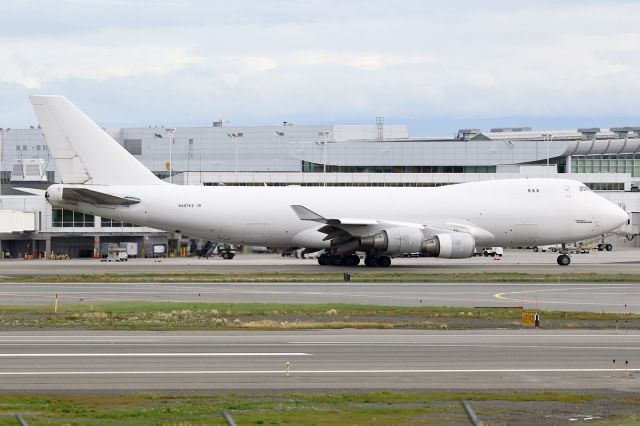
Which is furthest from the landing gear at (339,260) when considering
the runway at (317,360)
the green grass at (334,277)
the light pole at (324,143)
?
the light pole at (324,143)

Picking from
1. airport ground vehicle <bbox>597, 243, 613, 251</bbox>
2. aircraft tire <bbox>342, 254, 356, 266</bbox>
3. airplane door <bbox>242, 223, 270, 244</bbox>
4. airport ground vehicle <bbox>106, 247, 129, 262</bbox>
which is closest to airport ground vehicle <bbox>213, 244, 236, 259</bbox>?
airport ground vehicle <bbox>106, 247, 129, 262</bbox>

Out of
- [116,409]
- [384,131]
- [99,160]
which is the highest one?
[384,131]

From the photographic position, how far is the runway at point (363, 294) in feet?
141

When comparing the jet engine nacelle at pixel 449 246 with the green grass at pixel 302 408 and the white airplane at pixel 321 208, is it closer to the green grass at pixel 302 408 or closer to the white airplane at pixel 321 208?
the white airplane at pixel 321 208

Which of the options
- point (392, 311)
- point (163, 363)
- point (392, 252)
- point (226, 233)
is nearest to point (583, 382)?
point (163, 363)

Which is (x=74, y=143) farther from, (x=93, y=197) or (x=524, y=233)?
(x=524, y=233)

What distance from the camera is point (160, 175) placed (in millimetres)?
140875

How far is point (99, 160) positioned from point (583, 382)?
44.8 m

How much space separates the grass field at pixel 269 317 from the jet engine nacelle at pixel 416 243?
21.4 m

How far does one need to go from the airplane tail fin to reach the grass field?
23214 mm

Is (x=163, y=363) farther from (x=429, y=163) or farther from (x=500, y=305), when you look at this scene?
(x=429, y=163)

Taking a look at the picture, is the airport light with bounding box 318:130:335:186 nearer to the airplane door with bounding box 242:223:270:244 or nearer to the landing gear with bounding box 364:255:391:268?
the landing gear with bounding box 364:255:391:268

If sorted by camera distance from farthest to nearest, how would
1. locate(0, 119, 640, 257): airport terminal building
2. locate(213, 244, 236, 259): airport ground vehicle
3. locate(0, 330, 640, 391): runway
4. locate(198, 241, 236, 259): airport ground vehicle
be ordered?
locate(0, 119, 640, 257): airport terminal building → locate(198, 241, 236, 259): airport ground vehicle → locate(213, 244, 236, 259): airport ground vehicle → locate(0, 330, 640, 391): runway

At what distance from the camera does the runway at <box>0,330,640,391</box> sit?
22375 millimetres
